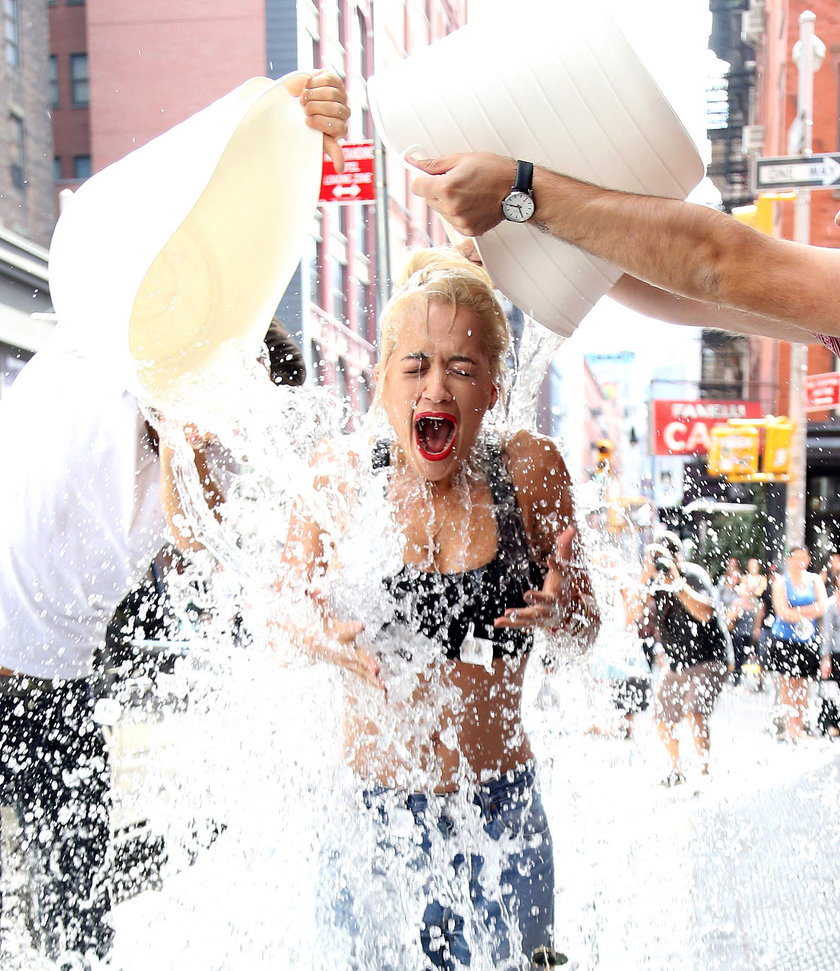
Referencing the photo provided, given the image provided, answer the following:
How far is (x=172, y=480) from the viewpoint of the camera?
2.13 m

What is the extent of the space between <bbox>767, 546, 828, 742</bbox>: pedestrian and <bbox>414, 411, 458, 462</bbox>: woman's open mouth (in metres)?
5.86

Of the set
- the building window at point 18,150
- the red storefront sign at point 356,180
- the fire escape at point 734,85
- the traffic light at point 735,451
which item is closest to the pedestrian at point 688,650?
the red storefront sign at point 356,180

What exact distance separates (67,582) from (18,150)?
46.4 ft

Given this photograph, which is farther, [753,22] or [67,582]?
[753,22]

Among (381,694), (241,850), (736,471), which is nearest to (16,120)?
(736,471)

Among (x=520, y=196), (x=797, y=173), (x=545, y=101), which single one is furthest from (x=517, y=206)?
(x=797, y=173)

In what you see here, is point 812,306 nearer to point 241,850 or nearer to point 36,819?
point 36,819

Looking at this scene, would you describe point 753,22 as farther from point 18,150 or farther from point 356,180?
point 356,180

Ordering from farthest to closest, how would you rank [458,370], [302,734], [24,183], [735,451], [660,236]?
1. [735,451]
2. [24,183]
3. [302,734]
4. [458,370]
5. [660,236]

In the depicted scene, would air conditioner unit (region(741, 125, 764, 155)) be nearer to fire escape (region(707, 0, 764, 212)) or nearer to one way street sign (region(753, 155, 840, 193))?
fire escape (region(707, 0, 764, 212))

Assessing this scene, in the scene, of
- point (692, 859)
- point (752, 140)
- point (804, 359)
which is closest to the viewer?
point (692, 859)

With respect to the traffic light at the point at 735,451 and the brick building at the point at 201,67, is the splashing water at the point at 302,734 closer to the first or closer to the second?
the traffic light at the point at 735,451

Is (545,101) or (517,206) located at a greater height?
(545,101)

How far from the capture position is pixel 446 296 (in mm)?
1918
